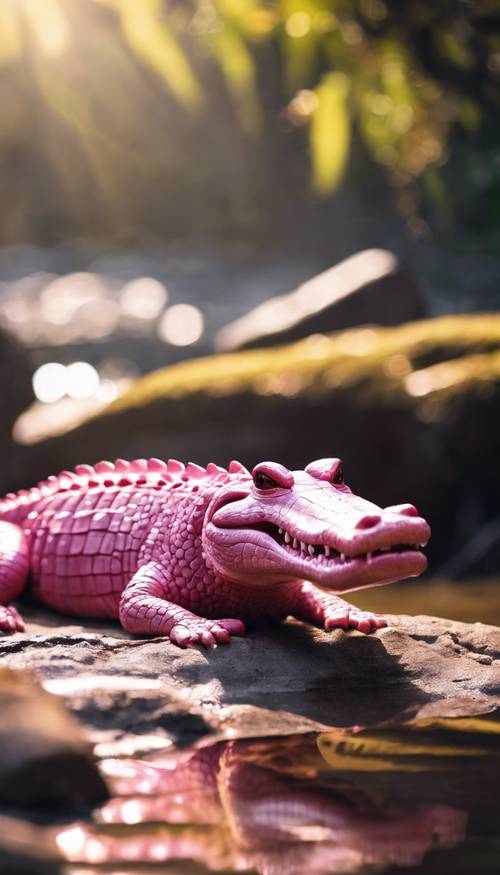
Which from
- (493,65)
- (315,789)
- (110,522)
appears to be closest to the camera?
(315,789)

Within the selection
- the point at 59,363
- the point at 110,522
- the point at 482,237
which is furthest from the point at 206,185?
the point at 110,522

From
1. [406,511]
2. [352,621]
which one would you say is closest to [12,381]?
[352,621]

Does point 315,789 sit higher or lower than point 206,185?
lower

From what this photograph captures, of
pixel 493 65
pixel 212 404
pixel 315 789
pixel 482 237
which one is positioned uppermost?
pixel 482 237

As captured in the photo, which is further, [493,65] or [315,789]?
[493,65]

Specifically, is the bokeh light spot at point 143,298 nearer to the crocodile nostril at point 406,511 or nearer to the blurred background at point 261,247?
the blurred background at point 261,247

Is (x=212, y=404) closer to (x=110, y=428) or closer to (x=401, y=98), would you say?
(x=110, y=428)

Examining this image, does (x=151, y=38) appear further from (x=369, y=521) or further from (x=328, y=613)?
(x=328, y=613)
